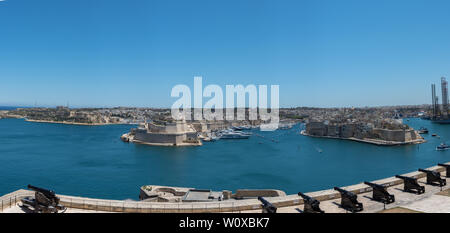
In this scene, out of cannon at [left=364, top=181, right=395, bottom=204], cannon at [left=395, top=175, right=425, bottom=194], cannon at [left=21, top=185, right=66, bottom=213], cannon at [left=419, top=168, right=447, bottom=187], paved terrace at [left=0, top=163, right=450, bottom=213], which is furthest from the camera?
cannon at [left=419, top=168, right=447, bottom=187]

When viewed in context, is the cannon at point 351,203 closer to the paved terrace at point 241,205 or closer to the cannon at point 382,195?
the paved terrace at point 241,205

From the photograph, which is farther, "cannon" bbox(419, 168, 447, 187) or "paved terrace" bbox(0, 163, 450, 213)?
"cannon" bbox(419, 168, 447, 187)

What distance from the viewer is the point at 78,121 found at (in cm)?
6075

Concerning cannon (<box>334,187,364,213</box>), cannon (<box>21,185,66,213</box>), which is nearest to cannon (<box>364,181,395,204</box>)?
Result: cannon (<box>334,187,364,213</box>)

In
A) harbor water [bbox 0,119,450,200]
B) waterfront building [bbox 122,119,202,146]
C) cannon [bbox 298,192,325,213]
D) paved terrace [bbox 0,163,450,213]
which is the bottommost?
harbor water [bbox 0,119,450,200]

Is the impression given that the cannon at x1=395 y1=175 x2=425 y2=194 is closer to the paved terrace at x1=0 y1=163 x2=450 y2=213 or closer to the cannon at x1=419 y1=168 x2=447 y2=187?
the paved terrace at x1=0 y1=163 x2=450 y2=213

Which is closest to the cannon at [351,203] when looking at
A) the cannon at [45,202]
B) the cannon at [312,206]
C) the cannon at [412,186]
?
the cannon at [312,206]

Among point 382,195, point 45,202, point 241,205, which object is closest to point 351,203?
point 382,195

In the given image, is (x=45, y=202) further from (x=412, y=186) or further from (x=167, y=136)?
(x=167, y=136)

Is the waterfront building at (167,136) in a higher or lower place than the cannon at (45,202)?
lower

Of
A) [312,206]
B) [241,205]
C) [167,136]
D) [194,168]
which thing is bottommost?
[194,168]

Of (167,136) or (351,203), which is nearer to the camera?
(351,203)
